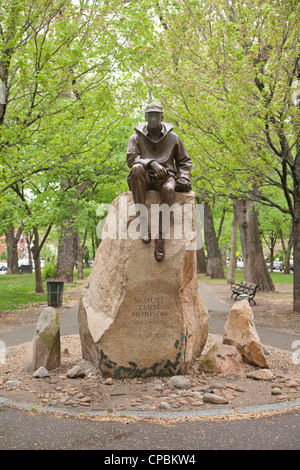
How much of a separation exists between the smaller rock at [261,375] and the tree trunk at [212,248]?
23.0 m

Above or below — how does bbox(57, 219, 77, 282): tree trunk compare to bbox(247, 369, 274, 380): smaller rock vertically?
above

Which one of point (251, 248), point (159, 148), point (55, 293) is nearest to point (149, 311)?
point (159, 148)

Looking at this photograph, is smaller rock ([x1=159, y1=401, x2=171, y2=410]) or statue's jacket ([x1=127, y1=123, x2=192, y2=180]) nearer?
smaller rock ([x1=159, y1=401, x2=171, y2=410])

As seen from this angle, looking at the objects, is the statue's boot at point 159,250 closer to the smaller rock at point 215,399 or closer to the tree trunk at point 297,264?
the smaller rock at point 215,399

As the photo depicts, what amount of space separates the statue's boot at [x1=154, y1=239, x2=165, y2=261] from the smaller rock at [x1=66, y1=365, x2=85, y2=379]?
6.84ft

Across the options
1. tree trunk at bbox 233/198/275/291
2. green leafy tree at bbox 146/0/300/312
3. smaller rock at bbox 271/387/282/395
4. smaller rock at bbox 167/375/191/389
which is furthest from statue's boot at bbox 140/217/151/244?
tree trunk at bbox 233/198/275/291

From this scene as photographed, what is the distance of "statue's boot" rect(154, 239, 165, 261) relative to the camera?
6391 millimetres

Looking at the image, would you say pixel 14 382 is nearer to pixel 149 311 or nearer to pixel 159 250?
pixel 149 311

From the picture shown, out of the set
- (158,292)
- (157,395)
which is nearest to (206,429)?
(157,395)

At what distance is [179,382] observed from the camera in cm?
602

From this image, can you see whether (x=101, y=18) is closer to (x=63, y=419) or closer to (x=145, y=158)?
(x=145, y=158)

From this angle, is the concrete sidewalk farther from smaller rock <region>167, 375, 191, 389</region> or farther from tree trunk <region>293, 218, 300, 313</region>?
smaller rock <region>167, 375, 191, 389</region>

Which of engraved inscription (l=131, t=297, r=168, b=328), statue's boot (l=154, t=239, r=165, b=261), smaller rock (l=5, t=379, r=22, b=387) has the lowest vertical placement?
smaller rock (l=5, t=379, r=22, b=387)

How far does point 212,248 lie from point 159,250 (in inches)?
945
